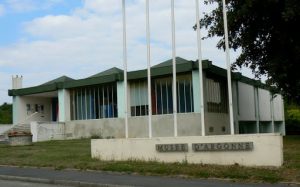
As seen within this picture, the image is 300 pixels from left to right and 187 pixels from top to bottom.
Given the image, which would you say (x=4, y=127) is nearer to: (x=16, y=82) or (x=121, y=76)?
(x=16, y=82)

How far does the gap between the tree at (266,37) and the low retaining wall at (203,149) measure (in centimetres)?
967

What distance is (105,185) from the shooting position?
14.1 metres

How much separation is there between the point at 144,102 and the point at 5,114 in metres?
48.3

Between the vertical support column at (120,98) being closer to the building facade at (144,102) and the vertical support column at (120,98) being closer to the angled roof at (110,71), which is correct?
the building facade at (144,102)

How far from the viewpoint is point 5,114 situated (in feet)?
269

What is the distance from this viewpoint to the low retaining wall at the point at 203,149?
16.2 m

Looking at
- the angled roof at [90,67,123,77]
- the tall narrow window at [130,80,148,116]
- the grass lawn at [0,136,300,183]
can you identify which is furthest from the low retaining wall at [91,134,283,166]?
the angled roof at [90,67,123,77]

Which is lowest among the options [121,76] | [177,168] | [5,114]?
[177,168]

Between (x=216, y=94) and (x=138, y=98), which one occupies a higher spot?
(x=216, y=94)

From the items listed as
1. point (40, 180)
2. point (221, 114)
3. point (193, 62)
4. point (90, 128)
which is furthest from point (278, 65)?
point (90, 128)

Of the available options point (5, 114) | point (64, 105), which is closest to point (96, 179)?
point (64, 105)

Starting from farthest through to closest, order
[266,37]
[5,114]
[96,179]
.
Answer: [5,114]
[266,37]
[96,179]

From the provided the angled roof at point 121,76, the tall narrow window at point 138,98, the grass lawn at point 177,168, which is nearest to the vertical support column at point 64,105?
the angled roof at point 121,76

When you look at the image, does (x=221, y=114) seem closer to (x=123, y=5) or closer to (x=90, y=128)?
(x=90, y=128)
